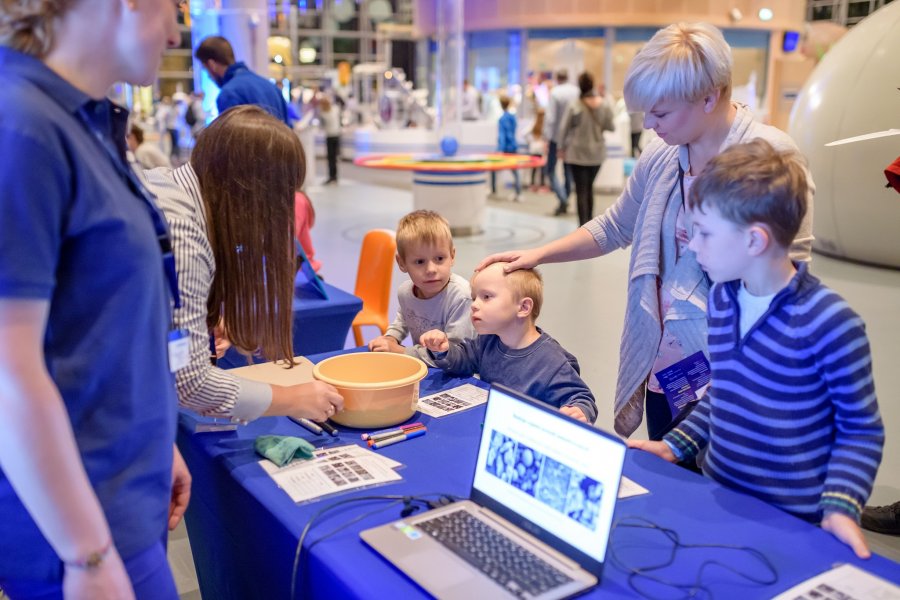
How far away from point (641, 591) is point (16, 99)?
3.32ft

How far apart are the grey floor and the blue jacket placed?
79cm

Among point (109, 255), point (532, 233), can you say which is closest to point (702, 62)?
point (109, 255)

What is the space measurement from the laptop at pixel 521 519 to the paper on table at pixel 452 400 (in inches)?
18.6

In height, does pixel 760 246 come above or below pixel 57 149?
below

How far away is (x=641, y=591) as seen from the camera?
44.5 inches

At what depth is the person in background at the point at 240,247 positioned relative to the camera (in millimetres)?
1458

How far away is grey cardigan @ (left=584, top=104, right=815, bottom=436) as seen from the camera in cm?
188

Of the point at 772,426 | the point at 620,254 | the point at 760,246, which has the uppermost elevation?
the point at 760,246

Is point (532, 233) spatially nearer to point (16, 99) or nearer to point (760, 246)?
point (760, 246)

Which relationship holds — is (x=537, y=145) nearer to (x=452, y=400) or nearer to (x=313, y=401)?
(x=452, y=400)

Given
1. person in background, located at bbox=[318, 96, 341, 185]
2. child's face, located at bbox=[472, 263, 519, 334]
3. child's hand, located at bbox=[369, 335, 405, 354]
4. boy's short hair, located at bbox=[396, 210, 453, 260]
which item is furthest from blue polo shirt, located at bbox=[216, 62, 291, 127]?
person in background, located at bbox=[318, 96, 341, 185]

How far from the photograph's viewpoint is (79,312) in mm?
947

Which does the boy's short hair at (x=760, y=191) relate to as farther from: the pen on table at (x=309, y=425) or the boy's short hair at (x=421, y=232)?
the boy's short hair at (x=421, y=232)

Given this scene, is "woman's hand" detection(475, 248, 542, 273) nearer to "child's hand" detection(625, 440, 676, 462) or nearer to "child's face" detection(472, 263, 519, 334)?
"child's face" detection(472, 263, 519, 334)
